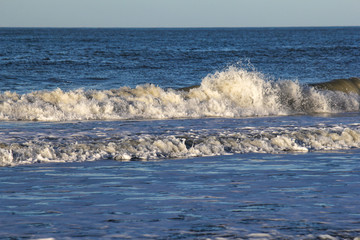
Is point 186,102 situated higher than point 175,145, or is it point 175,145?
point 175,145

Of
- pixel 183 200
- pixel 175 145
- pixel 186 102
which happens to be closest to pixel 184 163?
pixel 175 145

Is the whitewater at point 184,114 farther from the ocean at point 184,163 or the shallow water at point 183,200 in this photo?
the shallow water at point 183,200

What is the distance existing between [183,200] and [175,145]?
3691 mm

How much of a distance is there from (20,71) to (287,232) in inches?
1025

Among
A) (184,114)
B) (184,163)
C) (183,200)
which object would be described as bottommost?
(184,114)

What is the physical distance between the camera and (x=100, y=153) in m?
9.52

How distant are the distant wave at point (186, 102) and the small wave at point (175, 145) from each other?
423 cm

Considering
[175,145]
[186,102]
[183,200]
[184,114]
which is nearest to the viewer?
[183,200]

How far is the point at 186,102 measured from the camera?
1744 centimetres

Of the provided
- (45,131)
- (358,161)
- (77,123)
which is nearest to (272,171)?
(358,161)

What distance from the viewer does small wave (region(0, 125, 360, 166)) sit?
9.27 metres

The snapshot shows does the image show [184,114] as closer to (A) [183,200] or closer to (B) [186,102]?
(B) [186,102]

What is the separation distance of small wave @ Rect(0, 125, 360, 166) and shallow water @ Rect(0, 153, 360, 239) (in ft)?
1.77

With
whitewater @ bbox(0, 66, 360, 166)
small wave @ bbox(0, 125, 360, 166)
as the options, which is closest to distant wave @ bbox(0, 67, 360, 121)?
whitewater @ bbox(0, 66, 360, 166)
